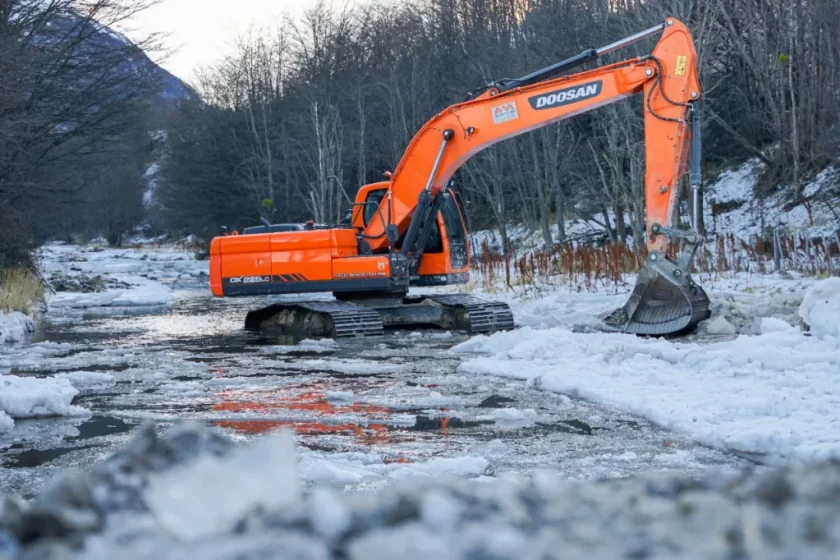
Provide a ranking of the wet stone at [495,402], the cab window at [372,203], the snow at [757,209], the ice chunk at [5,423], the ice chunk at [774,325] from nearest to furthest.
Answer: the ice chunk at [5,423], the wet stone at [495,402], the ice chunk at [774,325], the cab window at [372,203], the snow at [757,209]

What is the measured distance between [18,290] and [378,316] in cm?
762

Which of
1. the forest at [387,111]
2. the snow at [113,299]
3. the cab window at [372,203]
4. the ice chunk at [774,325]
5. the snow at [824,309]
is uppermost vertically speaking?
the forest at [387,111]

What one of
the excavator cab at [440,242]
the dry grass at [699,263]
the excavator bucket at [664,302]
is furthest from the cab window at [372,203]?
the excavator bucket at [664,302]

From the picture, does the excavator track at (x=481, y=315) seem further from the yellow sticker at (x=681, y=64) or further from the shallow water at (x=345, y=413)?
the yellow sticker at (x=681, y=64)

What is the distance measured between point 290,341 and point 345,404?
673 cm

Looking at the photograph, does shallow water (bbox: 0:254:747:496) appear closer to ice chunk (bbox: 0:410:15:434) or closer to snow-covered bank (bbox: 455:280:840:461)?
ice chunk (bbox: 0:410:15:434)

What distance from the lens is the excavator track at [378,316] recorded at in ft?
48.3

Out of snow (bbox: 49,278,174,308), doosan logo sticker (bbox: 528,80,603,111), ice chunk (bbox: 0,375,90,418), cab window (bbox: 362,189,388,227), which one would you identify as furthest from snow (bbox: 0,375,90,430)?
snow (bbox: 49,278,174,308)

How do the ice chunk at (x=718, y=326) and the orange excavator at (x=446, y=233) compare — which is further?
the orange excavator at (x=446, y=233)

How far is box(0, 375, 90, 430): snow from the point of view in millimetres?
7461

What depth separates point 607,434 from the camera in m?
6.59

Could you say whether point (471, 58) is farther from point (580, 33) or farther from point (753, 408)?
point (753, 408)

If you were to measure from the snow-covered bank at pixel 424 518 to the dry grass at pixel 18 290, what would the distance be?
666 inches

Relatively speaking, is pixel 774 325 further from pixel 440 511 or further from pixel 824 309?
pixel 440 511
